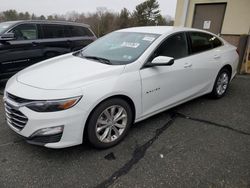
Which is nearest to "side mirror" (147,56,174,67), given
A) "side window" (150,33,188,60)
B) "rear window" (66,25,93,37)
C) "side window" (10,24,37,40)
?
"side window" (150,33,188,60)

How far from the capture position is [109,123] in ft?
8.57

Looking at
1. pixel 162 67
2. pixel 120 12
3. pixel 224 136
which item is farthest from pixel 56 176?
pixel 120 12

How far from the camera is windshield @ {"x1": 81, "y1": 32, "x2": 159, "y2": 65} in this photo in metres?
2.88

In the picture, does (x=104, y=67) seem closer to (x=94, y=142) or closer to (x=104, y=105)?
(x=104, y=105)

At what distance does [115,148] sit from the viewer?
2703 mm

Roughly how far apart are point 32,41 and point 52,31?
2.30 ft

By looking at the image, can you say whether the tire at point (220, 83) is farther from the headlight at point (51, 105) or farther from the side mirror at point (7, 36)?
the side mirror at point (7, 36)

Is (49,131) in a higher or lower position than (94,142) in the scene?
higher

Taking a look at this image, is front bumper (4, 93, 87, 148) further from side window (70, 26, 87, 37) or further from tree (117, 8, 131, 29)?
tree (117, 8, 131, 29)

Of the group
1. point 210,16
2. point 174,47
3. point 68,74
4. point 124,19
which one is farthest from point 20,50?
point 124,19

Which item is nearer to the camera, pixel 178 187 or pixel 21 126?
pixel 178 187

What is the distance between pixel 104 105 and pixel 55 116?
0.57 m

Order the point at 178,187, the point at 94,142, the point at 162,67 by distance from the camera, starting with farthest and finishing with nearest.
→ 1. the point at 162,67
2. the point at 94,142
3. the point at 178,187

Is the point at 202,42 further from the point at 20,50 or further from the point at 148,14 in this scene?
the point at 148,14
